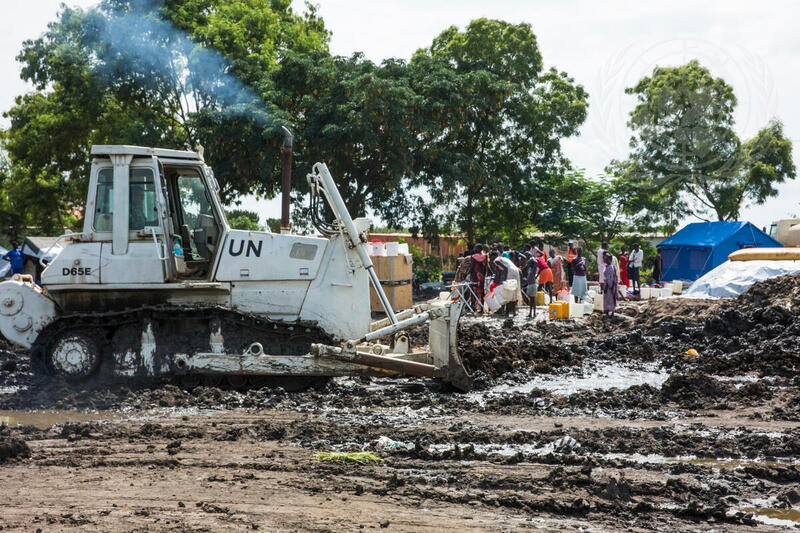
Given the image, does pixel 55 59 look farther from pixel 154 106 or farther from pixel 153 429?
pixel 153 429

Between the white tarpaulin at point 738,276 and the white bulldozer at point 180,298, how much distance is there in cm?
1444

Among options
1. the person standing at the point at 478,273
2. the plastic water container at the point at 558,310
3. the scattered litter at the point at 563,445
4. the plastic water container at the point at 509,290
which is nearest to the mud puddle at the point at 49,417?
the scattered litter at the point at 563,445

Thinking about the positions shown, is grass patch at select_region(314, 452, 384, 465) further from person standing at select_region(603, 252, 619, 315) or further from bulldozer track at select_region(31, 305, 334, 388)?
person standing at select_region(603, 252, 619, 315)

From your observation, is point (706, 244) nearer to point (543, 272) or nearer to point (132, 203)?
point (543, 272)

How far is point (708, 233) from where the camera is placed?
105ft

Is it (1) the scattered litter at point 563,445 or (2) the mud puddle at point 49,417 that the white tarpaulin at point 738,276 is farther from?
(2) the mud puddle at point 49,417

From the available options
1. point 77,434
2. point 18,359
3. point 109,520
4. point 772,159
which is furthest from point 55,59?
point 772,159

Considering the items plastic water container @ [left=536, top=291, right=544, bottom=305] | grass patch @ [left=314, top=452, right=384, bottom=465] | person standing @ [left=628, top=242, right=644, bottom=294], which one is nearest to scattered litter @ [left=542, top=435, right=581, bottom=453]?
grass patch @ [left=314, top=452, right=384, bottom=465]

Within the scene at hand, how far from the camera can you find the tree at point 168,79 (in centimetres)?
2594

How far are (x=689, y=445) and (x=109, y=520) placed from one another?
4.94 metres

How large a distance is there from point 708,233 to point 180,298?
2600 cm

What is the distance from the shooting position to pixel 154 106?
2906 centimetres

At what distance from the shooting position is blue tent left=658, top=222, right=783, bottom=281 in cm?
3127

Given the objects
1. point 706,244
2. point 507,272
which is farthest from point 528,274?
point 706,244
